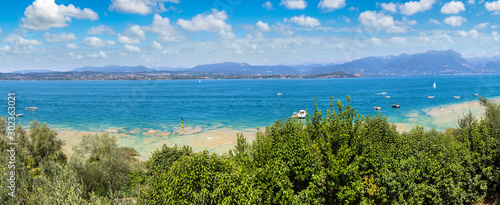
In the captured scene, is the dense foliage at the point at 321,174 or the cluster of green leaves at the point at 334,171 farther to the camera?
the dense foliage at the point at 321,174

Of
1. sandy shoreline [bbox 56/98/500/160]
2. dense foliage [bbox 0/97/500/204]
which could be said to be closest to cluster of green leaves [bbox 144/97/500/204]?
dense foliage [bbox 0/97/500/204]

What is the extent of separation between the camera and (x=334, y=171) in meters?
18.1

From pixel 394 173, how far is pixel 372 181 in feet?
4.93

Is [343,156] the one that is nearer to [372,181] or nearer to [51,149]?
[372,181]

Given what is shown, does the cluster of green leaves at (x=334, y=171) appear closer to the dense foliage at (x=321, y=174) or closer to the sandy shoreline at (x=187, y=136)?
the dense foliage at (x=321, y=174)

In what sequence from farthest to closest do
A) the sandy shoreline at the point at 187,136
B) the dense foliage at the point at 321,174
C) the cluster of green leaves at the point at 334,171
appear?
the sandy shoreline at the point at 187,136, the dense foliage at the point at 321,174, the cluster of green leaves at the point at 334,171

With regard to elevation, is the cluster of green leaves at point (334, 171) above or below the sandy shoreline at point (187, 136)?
above

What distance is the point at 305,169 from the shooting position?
56.3 ft

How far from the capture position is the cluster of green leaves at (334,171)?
47.4 feet

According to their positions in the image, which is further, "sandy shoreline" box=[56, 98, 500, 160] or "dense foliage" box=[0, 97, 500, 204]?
"sandy shoreline" box=[56, 98, 500, 160]

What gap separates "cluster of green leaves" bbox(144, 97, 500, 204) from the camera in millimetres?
14445

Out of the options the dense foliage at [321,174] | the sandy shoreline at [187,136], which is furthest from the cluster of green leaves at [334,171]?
the sandy shoreline at [187,136]

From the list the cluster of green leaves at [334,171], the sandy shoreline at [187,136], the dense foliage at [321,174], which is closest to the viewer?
the cluster of green leaves at [334,171]

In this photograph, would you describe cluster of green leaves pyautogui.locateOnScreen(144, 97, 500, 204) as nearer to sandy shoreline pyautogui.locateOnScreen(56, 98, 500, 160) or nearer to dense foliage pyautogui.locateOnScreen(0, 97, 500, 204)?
dense foliage pyautogui.locateOnScreen(0, 97, 500, 204)
